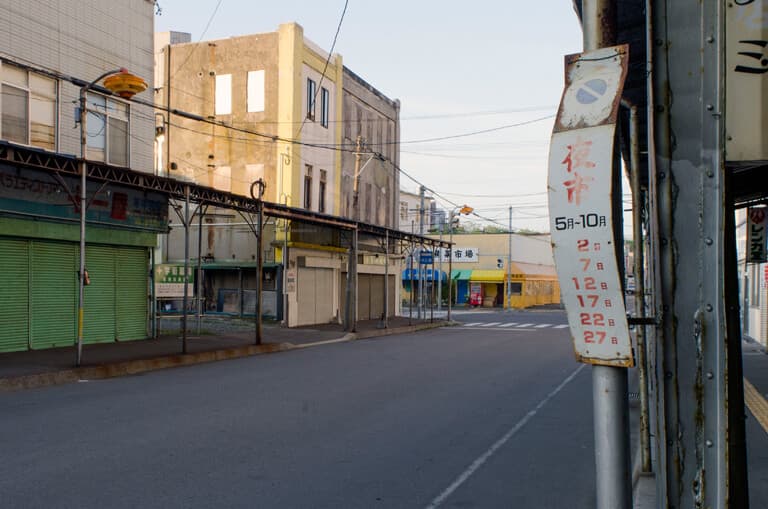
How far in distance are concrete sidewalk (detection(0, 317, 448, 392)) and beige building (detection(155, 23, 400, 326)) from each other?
382cm

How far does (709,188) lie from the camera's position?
325 cm

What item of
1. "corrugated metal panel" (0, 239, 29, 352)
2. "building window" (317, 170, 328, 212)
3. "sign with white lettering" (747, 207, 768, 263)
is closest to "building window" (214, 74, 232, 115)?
"building window" (317, 170, 328, 212)

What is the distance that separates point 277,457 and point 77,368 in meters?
8.33

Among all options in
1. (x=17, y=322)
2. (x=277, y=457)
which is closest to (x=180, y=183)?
(x=17, y=322)

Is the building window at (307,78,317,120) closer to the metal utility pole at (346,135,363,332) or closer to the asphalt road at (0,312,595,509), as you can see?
the metal utility pole at (346,135,363,332)

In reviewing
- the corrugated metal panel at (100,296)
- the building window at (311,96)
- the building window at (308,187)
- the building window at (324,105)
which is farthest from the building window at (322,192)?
the corrugated metal panel at (100,296)

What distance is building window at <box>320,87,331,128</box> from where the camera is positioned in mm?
33594

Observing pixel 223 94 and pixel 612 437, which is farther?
pixel 223 94

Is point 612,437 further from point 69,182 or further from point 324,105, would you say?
point 324,105

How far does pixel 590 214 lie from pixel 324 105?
32.0 metres

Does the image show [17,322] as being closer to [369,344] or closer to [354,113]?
[369,344]

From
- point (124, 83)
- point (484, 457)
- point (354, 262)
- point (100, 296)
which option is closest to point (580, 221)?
point (484, 457)

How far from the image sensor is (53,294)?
60.4ft

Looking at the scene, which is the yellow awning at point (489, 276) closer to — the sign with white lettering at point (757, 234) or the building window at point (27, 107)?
the sign with white lettering at point (757, 234)
